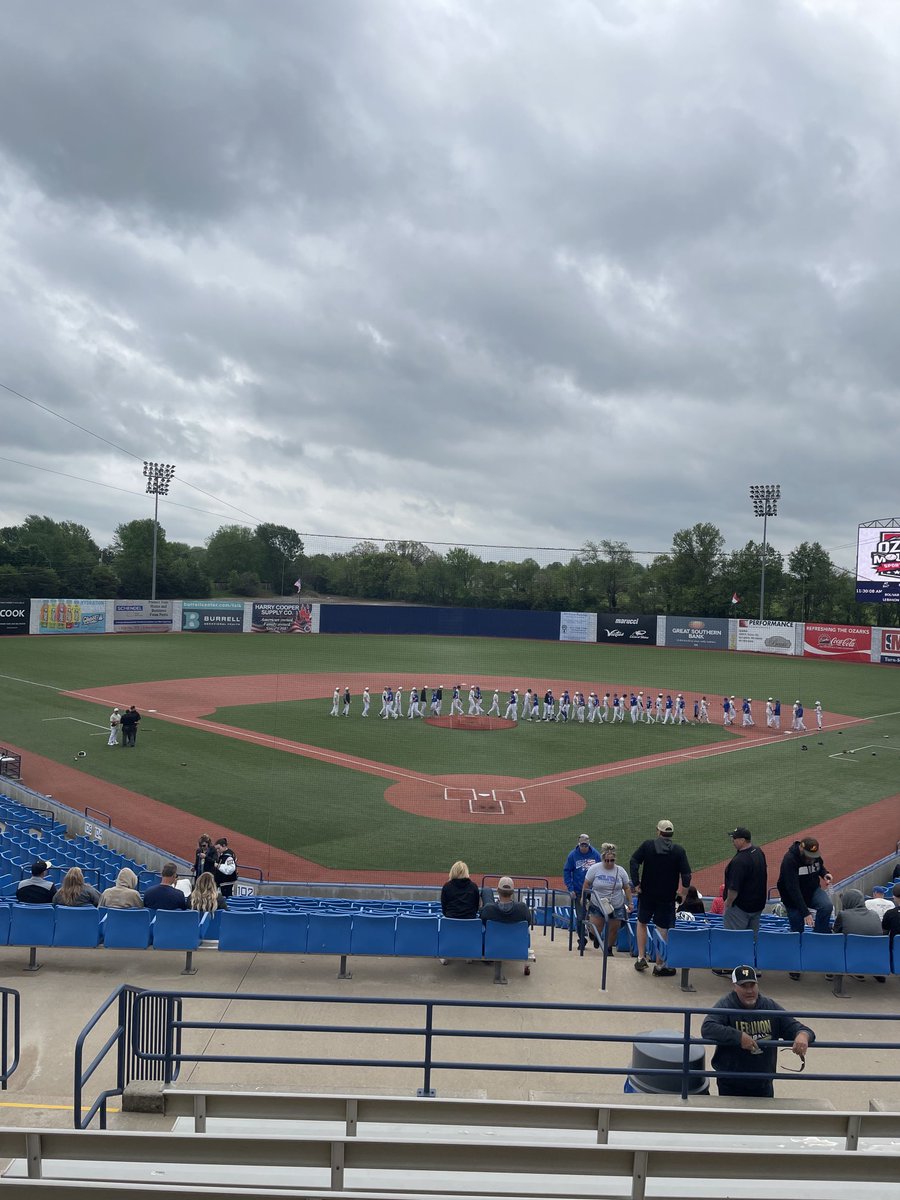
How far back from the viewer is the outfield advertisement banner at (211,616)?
200 feet

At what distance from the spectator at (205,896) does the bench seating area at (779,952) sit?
5.09 meters

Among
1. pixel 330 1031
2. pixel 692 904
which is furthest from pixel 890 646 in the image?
pixel 330 1031

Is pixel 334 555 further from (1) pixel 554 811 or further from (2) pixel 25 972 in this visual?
(2) pixel 25 972

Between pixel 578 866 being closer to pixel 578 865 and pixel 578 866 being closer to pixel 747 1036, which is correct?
pixel 578 865

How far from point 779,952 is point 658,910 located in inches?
51.2

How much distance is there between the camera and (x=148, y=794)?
71.5ft

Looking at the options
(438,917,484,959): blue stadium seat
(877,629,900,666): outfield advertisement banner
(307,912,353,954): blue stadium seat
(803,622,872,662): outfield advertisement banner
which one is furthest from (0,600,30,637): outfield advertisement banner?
(877,629,900,666): outfield advertisement banner

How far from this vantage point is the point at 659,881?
916 cm

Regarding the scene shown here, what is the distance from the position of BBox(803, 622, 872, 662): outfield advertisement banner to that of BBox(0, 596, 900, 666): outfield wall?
61 millimetres

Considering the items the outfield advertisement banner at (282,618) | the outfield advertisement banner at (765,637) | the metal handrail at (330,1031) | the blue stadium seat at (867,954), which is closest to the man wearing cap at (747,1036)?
the metal handrail at (330,1031)

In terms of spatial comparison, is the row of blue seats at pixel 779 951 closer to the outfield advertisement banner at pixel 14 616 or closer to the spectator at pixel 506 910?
the spectator at pixel 506 910

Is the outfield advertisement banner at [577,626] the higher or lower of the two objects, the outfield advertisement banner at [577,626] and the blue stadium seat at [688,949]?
the higher

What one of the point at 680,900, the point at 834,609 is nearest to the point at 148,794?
the point at 680,900

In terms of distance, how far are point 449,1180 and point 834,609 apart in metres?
77.5
